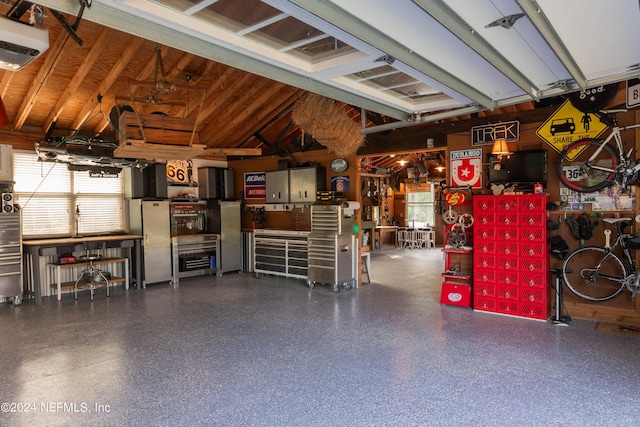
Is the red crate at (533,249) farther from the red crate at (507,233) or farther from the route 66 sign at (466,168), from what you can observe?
the route 66 sign at (466,168)

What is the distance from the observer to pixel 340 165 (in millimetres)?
7293

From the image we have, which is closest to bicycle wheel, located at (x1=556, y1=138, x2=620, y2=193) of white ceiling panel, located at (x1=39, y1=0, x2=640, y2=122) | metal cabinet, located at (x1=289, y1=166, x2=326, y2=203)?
white ceiling panel, located at (x1=39, y1=0, x2=640, y2=122)

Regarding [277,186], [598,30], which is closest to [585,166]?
[598,30]

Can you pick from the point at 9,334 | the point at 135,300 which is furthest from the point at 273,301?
the point at 9,334

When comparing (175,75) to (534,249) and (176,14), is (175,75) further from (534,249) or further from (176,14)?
(534,249)

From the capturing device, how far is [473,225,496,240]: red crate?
17.0 ft

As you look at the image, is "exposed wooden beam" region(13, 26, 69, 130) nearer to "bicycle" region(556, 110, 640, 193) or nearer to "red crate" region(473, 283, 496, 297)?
"red crate" region(473, 283, 496, 297)

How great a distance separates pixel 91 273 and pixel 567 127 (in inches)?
285

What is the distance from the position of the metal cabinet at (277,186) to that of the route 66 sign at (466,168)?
10.7 feet

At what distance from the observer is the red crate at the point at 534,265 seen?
4817 mm

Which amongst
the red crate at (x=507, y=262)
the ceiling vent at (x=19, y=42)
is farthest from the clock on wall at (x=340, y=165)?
the ceiling vent at (x=19, y=42)

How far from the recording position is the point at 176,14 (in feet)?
6.65

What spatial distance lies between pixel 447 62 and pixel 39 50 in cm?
263

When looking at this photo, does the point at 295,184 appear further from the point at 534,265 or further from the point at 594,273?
the point at 594,273
